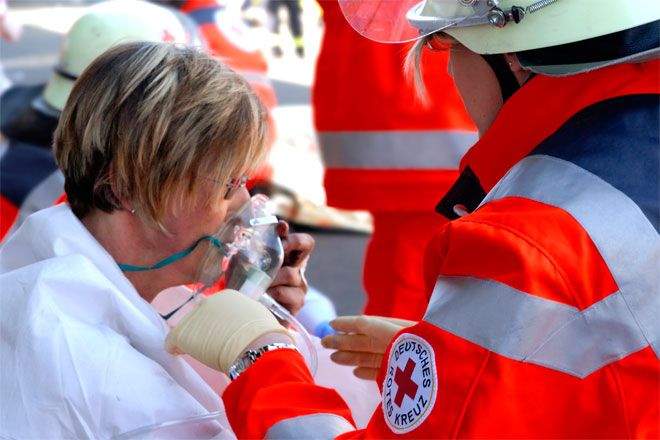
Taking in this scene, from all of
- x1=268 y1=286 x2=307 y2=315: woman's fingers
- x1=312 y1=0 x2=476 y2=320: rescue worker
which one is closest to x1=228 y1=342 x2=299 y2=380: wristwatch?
x1=268 y1=286 x2=307 y2=315: woman's fingers

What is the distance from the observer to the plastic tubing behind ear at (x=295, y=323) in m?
2.18

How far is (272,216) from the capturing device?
2.28 metres

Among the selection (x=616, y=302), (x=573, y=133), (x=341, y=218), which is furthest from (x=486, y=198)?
(x=341, y=218)

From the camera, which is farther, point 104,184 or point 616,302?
point 104,184

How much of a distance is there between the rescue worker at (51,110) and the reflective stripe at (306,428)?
1668 mm

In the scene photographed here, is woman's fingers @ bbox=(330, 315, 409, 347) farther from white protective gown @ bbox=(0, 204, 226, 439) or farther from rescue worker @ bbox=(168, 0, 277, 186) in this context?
rescue worker @ bbox=(168, 0, 277, 186)

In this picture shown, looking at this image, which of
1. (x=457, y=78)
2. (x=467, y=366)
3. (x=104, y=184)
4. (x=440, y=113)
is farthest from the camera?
(x=440, y=113)

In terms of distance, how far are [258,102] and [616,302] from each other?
958 mm

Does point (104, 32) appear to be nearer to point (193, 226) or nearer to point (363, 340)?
point (193, 226)

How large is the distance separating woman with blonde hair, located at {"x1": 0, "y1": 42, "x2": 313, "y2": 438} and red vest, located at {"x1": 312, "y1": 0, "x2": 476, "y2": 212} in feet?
2.75

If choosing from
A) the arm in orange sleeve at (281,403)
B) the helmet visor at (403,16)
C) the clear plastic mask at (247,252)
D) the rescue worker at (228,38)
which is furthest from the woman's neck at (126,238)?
the rescue worker at (228,38)

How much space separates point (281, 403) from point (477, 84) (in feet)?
1.99

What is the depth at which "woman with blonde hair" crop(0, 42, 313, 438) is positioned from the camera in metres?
1.75

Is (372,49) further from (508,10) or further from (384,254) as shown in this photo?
(508,10)
